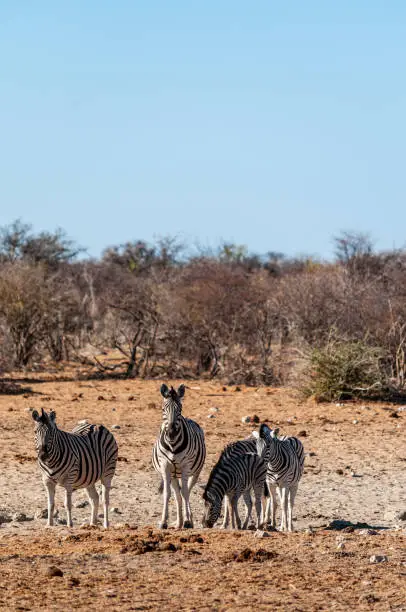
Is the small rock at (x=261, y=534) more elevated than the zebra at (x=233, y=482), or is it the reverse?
the zebra at (x=233, y=482)

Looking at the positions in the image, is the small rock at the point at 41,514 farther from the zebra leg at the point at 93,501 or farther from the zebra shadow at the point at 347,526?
the zebra shadow at the point at 347,526

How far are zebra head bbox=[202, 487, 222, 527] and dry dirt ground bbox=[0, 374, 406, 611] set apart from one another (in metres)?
0.37

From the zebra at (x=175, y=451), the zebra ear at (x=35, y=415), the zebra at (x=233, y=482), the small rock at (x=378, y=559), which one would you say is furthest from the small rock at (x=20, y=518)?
the small rock at (x=378, y=559)

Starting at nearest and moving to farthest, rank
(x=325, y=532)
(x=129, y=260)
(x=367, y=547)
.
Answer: (x=367, y=547)
(x=325, y=532)
(x=129, y=260)

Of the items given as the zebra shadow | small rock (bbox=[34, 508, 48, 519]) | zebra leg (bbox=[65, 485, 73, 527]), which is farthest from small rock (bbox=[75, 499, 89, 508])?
the zebra shadow

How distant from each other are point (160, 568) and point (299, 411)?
441 inches

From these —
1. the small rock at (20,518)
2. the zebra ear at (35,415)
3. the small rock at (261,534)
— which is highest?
the zebra ear at (35,415)

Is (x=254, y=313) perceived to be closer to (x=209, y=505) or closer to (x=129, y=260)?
(x=209, y=505)

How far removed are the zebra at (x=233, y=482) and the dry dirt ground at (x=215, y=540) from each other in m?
0.44

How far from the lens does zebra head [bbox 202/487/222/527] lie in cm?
1024

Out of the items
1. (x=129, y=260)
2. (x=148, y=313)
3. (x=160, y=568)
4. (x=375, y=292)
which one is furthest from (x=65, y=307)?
(x=129, y=260)

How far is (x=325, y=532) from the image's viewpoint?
32.3 feet

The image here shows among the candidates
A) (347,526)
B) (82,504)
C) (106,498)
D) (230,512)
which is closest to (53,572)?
(106,498)

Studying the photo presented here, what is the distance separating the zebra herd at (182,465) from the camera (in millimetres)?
10156
